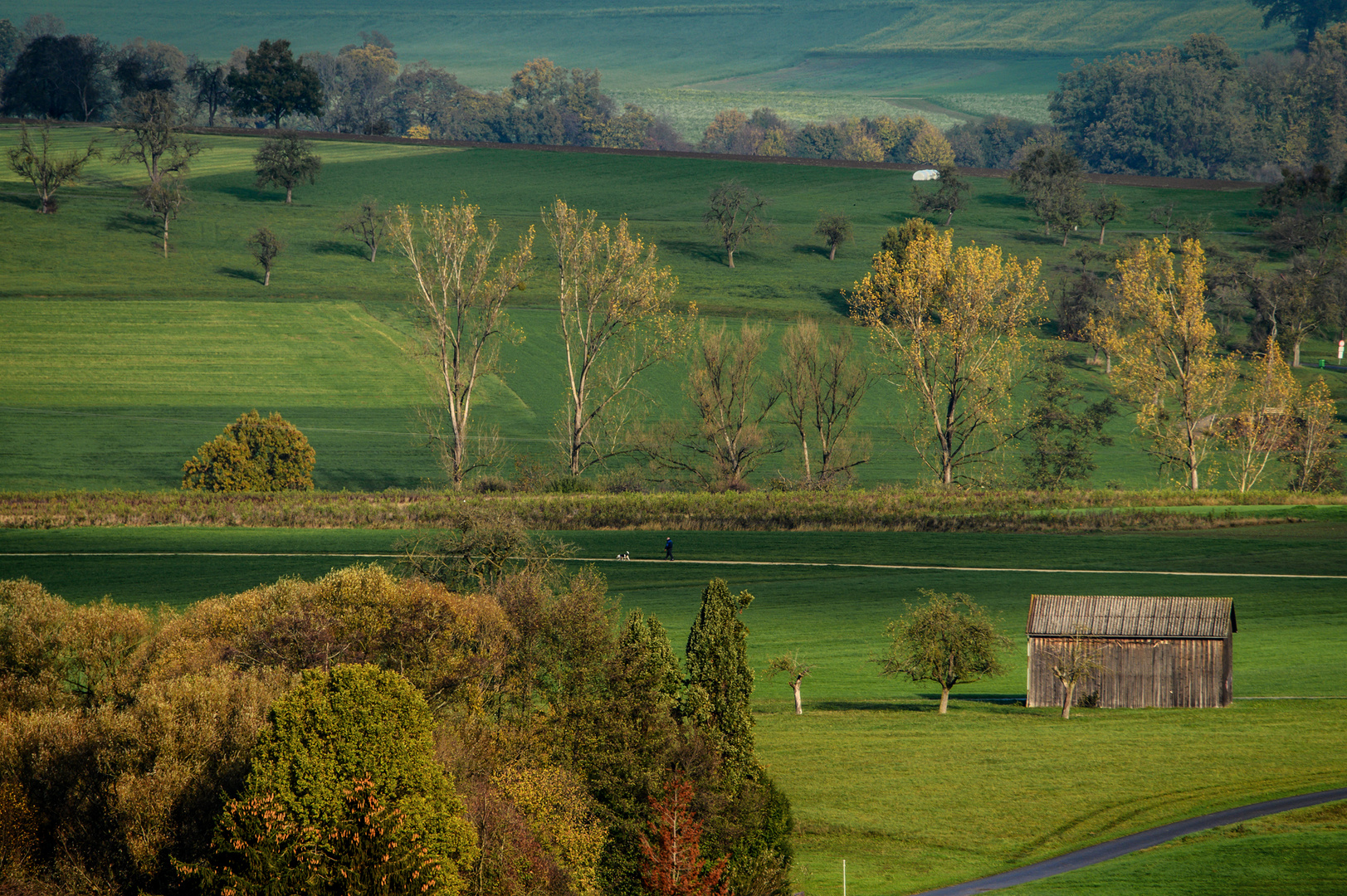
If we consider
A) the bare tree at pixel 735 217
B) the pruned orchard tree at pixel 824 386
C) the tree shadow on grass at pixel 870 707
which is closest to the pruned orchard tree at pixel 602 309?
the pruned orchard tree at pixel 824 386

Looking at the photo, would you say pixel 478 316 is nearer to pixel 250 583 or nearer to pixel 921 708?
pixel 250 583

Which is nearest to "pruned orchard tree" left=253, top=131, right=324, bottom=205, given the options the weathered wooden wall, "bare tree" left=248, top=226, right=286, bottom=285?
"bare tree" left=248, top=226, right=286, bottom=285

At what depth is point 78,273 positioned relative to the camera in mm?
99062

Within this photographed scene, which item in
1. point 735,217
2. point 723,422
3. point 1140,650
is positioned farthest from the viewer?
point 735,217

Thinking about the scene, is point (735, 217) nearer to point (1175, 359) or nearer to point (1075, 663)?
point (1175, 359)

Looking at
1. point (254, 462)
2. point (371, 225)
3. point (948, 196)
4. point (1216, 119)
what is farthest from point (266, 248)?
point (1216, 119)

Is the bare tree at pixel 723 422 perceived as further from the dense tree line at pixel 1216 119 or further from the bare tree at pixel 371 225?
the dense tree line at pixel 1216 119

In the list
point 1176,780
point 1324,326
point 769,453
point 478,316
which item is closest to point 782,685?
point 1176,780

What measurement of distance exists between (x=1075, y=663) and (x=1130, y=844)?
11.7m

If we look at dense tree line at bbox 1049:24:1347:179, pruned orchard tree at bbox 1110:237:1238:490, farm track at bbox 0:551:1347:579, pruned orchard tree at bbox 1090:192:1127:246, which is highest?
dense tree line at bbox 1049:24:1347:179

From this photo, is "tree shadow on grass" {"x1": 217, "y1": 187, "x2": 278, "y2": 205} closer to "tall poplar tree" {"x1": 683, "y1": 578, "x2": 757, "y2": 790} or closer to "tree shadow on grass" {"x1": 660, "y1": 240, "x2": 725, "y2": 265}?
"tree shadow on grass" {"x1": 660, "y1": 240, "x2": 725, "y2": 265}

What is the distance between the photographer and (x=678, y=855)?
2933 cm

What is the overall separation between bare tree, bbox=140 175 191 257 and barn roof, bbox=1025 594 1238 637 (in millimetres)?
82306

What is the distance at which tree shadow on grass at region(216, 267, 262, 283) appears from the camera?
101 m
